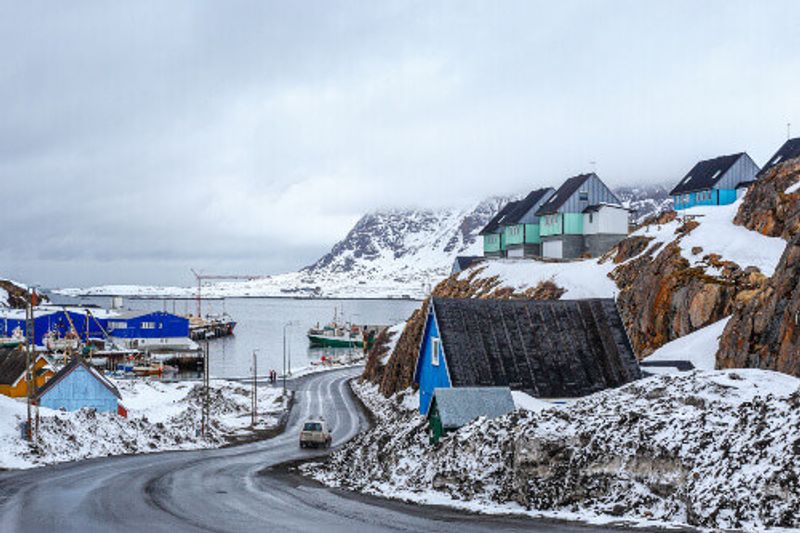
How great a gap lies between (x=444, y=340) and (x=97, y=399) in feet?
102

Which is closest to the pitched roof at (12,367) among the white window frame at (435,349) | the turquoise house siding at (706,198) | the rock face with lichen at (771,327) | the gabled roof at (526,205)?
the white window frame at (435,349)

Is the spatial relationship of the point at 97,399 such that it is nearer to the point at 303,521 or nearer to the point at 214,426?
the point at 214,426

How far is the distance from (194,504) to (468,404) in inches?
376

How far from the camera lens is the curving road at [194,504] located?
15805 millimetres

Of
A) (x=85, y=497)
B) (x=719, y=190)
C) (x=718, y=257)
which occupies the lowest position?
(x=85, y=497)

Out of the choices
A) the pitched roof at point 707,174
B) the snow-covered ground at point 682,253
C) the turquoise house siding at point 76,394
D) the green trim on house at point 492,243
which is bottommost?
the turquoise house siding at point 76,394

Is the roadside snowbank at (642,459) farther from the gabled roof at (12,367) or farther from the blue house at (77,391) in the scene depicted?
the gabled roof at (12,367)

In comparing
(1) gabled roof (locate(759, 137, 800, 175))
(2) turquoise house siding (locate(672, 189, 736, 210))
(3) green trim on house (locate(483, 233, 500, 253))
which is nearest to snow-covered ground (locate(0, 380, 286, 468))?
(3) green trim on house (locate(483, 233, 500, 253))

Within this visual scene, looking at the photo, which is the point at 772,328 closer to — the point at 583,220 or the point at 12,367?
the point at 583,220

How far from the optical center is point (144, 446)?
38938 millimetres

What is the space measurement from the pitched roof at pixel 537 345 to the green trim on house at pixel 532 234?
50538mm

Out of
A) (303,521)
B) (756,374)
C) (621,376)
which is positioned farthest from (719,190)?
(303,521)

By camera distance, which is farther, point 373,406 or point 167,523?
point 373,406

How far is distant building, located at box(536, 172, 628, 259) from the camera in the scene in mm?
74938
